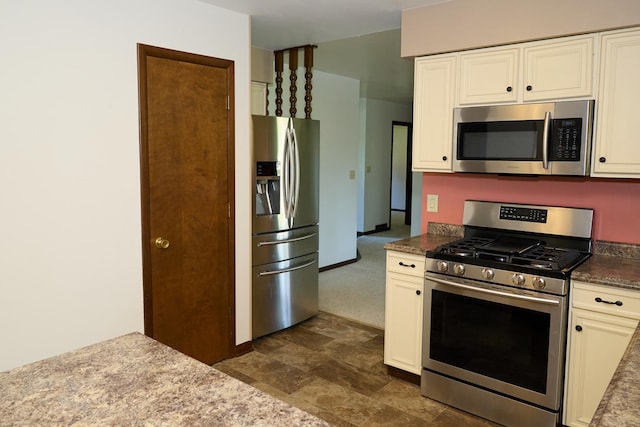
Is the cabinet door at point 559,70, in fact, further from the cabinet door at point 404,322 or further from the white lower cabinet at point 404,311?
the cabinet door at point 404,322

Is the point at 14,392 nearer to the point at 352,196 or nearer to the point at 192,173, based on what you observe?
the point at 192,173

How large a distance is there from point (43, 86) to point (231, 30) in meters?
1.33

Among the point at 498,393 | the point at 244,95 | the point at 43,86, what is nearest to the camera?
the point at 43,86

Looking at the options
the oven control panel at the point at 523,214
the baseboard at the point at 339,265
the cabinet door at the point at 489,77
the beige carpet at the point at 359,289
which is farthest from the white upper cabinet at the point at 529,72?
the baseboard at the point at 339,265

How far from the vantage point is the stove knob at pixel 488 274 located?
8.45 ft

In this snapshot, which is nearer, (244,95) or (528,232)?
(528,232)

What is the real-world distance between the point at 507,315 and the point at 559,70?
1366mm

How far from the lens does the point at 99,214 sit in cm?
266

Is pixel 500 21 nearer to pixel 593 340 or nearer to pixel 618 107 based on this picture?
pixel 618 107

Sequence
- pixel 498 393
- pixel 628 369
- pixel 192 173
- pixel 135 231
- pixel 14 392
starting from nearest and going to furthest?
pixel 14 392 < pixel 628 369 < pixel 498 393 < pixel 135 231 < pixel 192 173

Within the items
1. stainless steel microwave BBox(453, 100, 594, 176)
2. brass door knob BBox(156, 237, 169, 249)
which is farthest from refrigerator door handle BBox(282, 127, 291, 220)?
stainless steel microwave BBox(453, 100, 594, 176)

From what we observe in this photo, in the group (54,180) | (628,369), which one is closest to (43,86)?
(54,180)

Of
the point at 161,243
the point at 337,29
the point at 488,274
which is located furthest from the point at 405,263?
the point at 337,29

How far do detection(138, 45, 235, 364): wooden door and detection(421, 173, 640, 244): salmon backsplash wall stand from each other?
149 centimetres
